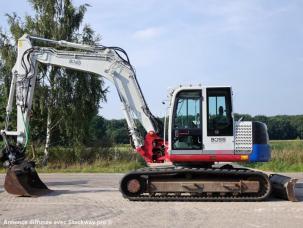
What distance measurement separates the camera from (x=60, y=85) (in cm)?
3044

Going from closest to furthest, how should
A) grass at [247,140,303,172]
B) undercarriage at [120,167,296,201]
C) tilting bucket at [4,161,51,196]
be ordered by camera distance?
undercarriage at [120,167,296,201], tilting bucket at [4,161,51,196], grass at [247,140,303,172]

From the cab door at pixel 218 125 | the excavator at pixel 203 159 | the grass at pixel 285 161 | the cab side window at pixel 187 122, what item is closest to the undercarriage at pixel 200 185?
the excavator at pixel 203 159

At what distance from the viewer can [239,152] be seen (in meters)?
12.6

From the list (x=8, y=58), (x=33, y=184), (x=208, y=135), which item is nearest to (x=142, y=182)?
(x=208, y=135)

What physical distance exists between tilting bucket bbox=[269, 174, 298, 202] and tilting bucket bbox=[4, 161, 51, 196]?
19.5 ft

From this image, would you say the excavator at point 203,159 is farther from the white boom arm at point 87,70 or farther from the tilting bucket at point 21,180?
the white boom arm at point 87,70

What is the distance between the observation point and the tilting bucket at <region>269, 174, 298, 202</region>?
12.1 m

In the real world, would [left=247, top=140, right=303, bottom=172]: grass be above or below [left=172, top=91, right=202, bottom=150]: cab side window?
below

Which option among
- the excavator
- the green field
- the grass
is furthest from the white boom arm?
the grass

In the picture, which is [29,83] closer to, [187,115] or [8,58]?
[187,115]

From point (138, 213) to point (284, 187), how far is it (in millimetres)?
3931

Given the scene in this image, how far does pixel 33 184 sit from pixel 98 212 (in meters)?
4.41

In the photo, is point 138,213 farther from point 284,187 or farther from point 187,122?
point 284,187

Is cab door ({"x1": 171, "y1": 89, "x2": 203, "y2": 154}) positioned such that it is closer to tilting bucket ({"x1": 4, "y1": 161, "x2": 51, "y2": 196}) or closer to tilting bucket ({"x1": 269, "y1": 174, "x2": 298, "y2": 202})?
tilting bucket ({"x1": 269, "y1": 174, "x2": 298, "y2": 202})
